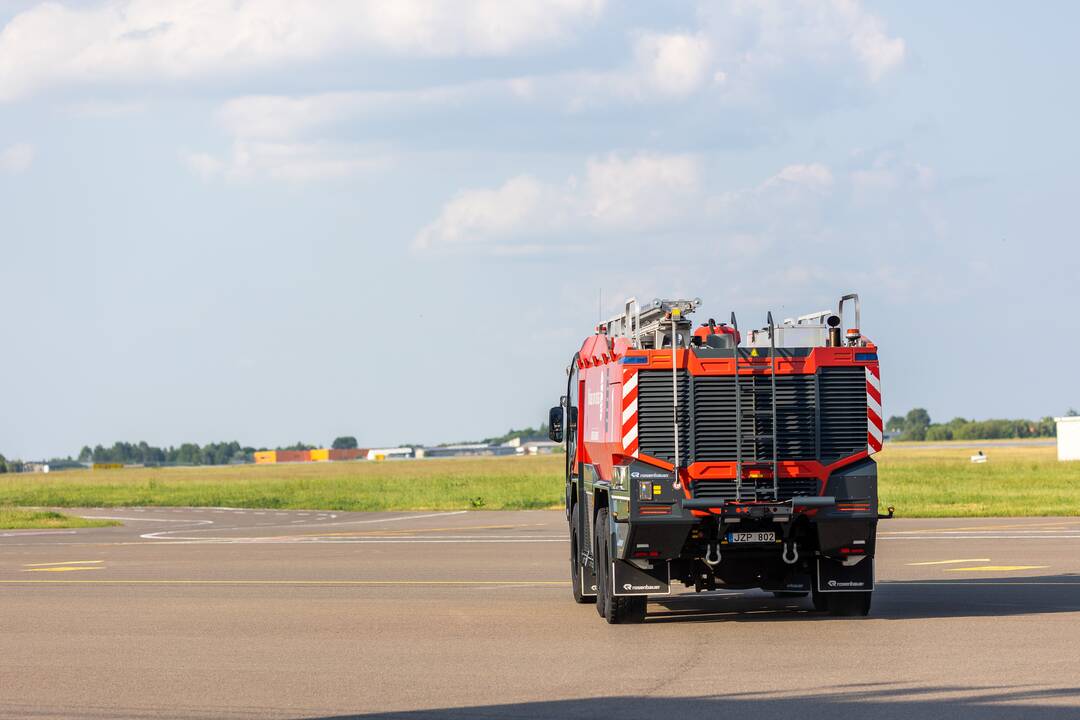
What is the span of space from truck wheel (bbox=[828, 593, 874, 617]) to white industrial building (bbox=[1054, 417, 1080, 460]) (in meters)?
80.0

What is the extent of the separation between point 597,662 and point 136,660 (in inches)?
168

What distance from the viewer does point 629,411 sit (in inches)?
661

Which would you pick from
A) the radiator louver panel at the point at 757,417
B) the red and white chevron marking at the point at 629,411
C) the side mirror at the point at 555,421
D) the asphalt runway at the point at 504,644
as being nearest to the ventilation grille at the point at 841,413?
the radiator louver panel at the point at 757,417

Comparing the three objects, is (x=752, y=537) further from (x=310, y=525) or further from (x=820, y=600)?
(x=310, y=525)

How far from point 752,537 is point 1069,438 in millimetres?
82461

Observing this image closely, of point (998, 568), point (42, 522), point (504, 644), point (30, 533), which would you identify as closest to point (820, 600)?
point (504, 644)

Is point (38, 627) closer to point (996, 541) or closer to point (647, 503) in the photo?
point (647, 503)

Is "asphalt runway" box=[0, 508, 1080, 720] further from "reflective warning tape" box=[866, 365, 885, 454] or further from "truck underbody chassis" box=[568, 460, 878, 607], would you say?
"reflective warning tape" box=[866, 365, 885, 454]

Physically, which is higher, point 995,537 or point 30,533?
point 30,533

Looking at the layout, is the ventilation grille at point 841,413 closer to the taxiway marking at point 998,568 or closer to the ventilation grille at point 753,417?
the ventilation grille at point 753,417

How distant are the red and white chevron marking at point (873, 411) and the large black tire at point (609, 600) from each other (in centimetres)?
306

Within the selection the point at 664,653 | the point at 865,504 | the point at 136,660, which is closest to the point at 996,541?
the point at 865,504

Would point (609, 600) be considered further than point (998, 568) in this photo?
No

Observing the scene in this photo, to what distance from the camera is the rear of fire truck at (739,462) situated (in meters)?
16.7
